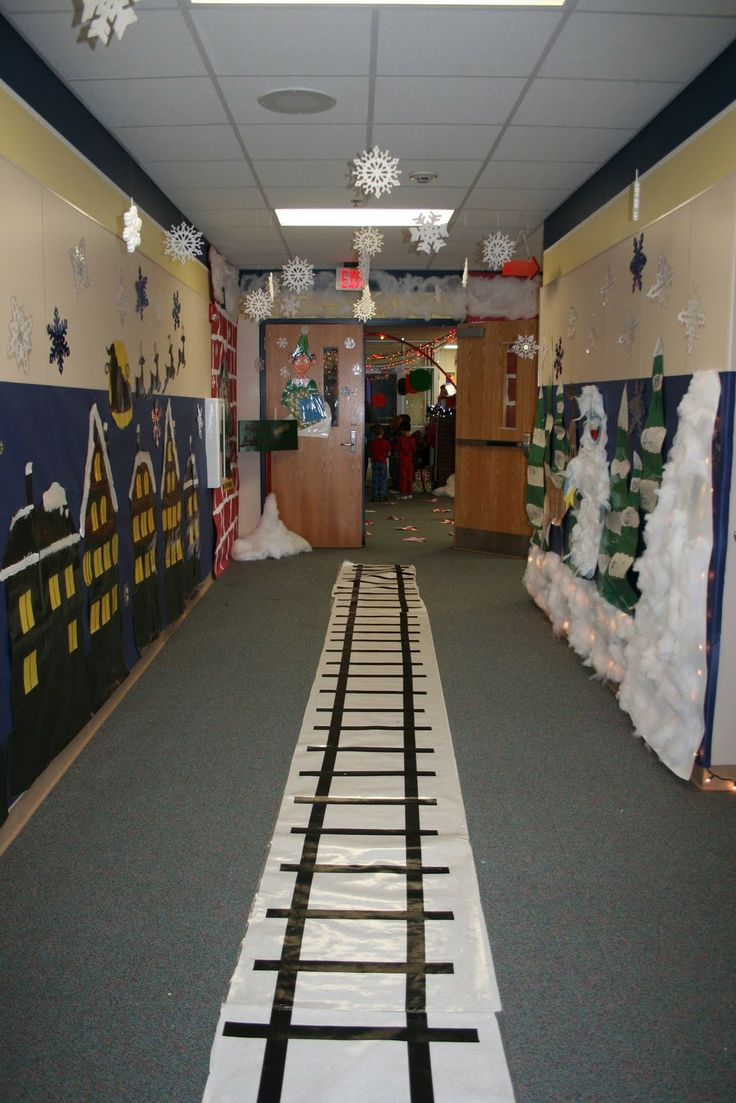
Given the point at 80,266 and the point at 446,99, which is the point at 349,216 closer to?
the point at 446,99

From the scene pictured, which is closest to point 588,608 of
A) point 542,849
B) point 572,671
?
point 572,671

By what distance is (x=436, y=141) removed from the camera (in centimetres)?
425

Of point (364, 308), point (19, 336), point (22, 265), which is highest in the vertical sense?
point (364, 308)

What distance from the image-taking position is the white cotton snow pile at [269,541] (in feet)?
25.9

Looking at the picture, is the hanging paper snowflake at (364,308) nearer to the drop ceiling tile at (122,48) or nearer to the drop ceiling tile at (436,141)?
the drop ceiling tile at (436,141)

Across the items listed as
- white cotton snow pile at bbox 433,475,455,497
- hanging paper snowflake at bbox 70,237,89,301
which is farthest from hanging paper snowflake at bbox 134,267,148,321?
white cotton snow pile at bbox 433,475,455,497

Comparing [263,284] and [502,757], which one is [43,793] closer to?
[502,757]

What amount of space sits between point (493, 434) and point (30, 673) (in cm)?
570

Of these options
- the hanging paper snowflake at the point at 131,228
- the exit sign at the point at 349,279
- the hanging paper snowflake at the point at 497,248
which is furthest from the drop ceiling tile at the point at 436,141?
the exit sign at the point at 349,279

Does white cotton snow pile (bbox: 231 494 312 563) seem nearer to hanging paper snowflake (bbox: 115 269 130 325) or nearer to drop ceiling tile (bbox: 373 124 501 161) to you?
hanging paper snowflake (bbox: 115 269 130 325)

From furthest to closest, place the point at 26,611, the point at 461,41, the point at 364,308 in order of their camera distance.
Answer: the point at 364,308 < the point at 461,41 < the point at 26,611

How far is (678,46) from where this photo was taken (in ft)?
10.3

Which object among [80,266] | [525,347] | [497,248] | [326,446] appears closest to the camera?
[80,266]

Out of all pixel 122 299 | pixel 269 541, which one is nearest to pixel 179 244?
pixel 122 299
